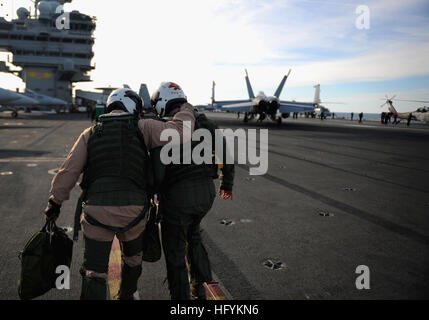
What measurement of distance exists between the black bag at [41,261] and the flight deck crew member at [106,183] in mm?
262

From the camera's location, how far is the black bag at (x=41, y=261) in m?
2.73

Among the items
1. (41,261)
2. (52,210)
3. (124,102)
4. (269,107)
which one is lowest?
(41,261)

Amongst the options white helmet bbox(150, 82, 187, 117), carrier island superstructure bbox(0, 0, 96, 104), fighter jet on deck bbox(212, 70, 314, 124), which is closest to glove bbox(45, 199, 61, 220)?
white helmet bbox(150, 82, 187, 117)

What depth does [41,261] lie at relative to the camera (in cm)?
279

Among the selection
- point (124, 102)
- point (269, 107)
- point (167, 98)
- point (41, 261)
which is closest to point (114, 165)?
point (124, 102)

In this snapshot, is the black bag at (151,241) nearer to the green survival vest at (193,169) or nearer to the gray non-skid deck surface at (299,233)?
the gray non-skid deck surface at (299,233)

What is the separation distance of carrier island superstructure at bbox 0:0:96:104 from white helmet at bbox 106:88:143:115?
210ft

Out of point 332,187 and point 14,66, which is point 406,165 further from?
point 14,66

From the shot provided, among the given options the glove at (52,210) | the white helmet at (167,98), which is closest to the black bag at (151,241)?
the glove at (52,210)

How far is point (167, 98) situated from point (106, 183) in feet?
3.76

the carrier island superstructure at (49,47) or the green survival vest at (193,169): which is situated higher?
the carrier island superstructure at (49,47)

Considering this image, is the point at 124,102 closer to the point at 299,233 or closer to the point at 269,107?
the point at 299,233

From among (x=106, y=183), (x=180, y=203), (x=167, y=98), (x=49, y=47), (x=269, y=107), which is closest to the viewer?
(x=106, y=183)

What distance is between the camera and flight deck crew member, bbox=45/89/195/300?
8.71ft
